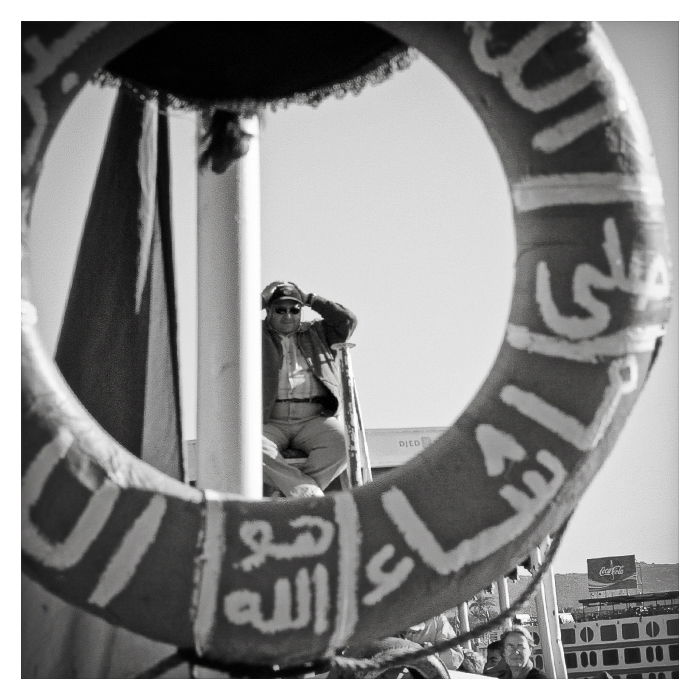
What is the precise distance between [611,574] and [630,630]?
0.43 meters

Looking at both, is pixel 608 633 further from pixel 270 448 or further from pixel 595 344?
pixel 595 344

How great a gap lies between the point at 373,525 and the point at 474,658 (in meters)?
3.35

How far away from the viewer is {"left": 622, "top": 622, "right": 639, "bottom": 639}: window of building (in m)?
4.32

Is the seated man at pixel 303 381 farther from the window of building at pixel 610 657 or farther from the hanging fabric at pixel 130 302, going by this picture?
the window of building at pixel 610 657

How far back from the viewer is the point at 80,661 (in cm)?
196

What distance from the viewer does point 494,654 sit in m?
3.93

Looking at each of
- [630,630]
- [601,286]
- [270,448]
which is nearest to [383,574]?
[601,286]

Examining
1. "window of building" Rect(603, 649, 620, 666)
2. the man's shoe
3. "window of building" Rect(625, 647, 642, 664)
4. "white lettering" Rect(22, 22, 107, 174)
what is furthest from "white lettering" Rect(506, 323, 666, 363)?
"window of building" Rect(603, 649, 620, 666)

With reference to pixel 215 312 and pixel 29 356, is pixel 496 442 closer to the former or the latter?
pixel 29 356

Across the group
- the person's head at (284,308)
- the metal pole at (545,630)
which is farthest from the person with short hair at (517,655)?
the person's head at (284,308)
